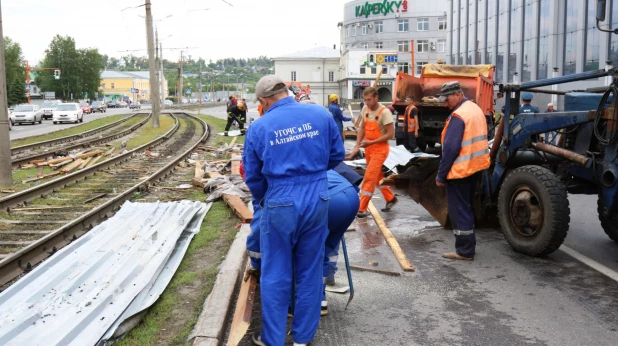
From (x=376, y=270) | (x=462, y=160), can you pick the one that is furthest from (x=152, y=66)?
(x=376, y=270)

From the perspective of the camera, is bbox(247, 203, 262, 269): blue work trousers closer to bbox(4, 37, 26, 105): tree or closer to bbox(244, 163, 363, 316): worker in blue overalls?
bbox(244, 163, 363, 316): worker in blue overalls

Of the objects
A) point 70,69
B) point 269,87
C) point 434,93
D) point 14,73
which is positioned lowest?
point 434,93

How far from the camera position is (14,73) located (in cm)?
8412

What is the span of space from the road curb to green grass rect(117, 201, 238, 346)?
3.8 inches

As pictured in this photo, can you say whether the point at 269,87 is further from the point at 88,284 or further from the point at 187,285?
the point at 88,284

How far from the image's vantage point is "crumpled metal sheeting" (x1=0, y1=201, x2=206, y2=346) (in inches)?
193

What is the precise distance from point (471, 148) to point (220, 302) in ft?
10.2

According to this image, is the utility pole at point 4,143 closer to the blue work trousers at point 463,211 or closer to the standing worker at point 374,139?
the standing worker at point 374,139

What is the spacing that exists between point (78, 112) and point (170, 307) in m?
40.8

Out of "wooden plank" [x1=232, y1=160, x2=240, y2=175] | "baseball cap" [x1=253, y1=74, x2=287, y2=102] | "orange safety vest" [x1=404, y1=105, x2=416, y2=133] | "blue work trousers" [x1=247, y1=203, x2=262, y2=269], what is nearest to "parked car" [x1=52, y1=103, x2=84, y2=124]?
"orange safety vest" [x1=404, y1=105, x2=416, y2=133]

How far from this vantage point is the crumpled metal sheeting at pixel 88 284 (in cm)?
491

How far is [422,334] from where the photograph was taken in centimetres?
496

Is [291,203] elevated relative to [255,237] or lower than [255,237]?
elevated

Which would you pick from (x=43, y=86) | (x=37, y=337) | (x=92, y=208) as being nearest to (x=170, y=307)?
(x=37, y=337)
